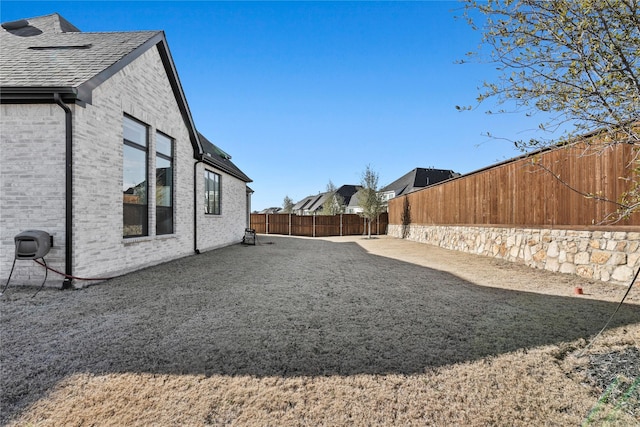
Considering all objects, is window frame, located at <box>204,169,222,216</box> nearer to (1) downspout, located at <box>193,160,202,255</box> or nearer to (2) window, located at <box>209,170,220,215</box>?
(2) window, located at <box>209,170,220,215</box>

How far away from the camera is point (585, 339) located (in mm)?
3172

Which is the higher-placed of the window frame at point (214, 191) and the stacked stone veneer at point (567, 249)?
the window frame at point (214, 191)

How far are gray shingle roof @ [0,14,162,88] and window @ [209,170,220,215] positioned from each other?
5018 millimetres

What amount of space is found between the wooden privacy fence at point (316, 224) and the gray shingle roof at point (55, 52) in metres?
17.5

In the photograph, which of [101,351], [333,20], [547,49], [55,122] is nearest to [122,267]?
[55,122]

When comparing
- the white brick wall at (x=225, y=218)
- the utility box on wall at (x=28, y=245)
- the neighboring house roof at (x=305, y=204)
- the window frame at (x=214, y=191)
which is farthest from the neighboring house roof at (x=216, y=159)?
the neighboring house roof at (x=305, y=204)

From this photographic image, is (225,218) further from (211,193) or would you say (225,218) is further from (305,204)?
(305,204)

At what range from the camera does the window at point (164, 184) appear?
8008 mm

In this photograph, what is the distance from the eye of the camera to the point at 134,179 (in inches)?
275

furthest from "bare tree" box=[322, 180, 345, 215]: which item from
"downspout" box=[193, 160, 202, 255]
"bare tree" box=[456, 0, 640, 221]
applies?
"bare tree" box=[456, 0, 640, 221]

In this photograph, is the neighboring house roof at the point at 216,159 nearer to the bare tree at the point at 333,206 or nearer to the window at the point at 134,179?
the window at the point at 134,179

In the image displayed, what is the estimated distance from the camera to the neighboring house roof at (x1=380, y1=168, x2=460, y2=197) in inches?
1383

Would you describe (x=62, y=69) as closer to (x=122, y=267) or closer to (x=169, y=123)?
(x=169, y=123)

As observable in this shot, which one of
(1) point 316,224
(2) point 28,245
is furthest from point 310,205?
(2) point 28,245
